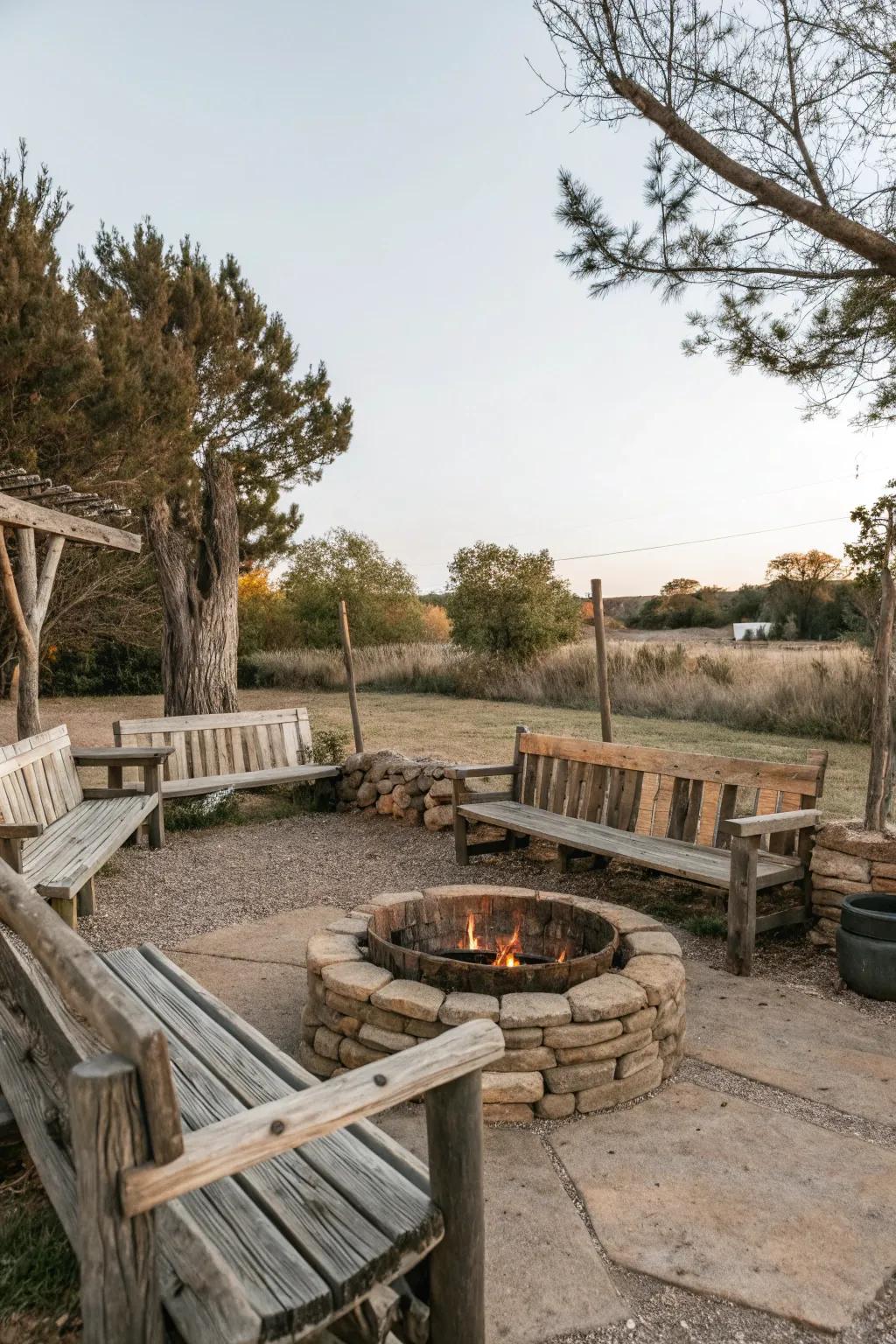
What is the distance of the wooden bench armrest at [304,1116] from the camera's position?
3.82ft

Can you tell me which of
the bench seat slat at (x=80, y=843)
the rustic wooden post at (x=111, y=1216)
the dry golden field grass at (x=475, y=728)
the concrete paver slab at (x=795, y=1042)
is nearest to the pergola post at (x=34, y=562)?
the bench seat slat at (x=80, y=843)

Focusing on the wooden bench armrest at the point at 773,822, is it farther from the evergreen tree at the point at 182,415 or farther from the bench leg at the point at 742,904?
the evergreen tree at the point at 182,415

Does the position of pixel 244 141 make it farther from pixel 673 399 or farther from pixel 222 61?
pixel 673 399

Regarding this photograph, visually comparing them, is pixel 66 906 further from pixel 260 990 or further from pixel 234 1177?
pixel 234 1177

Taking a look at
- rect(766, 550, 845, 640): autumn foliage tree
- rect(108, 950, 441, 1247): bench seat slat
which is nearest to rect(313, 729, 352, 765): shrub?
rect(108, 950, 441, 1247): bench seat slat

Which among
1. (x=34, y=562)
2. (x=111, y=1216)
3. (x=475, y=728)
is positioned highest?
(x=34, y=562)

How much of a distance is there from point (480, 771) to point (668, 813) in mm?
1427

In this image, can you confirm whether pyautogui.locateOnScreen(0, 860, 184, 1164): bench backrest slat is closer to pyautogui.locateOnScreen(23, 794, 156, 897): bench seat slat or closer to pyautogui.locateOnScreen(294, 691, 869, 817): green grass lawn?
pyautogui.locateOnScreen(23, 794, 156, 897): bench seat slat

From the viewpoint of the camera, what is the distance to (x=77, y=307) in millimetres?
8961

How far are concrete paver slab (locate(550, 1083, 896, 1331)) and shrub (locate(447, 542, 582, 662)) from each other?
16045 millimetres

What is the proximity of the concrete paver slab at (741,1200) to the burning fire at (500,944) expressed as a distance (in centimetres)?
83

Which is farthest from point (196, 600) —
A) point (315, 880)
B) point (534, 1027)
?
point (534, 1027)

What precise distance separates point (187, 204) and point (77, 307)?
1644mm

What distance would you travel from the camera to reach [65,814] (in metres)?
5.67
